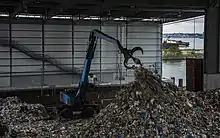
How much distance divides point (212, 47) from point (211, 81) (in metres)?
1.39

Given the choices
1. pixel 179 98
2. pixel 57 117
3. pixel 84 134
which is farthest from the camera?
pixel 57 117

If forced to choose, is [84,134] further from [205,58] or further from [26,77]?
[26,77]

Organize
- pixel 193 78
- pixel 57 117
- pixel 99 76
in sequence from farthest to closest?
pixel 99 76
pixel 193 78
pixel 57 117

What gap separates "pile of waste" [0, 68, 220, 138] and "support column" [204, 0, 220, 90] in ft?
9.62

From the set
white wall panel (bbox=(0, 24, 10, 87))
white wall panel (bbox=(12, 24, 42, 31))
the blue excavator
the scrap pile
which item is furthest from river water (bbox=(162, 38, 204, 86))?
the scrap pile

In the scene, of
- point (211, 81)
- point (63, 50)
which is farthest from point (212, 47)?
point (63, 50)

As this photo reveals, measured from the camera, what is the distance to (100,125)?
30.7ft

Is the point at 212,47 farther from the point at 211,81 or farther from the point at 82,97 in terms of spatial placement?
the point at 82,97

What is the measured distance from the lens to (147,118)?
341 inches

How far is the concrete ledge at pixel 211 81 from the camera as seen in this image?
13.6m

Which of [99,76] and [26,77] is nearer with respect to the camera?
[26,77]

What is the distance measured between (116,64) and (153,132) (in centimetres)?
1533

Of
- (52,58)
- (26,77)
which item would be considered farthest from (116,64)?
(26,77)

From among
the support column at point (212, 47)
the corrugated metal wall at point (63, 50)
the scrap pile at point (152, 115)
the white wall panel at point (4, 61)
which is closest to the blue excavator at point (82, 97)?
the scrap pile at point (152, 115)
